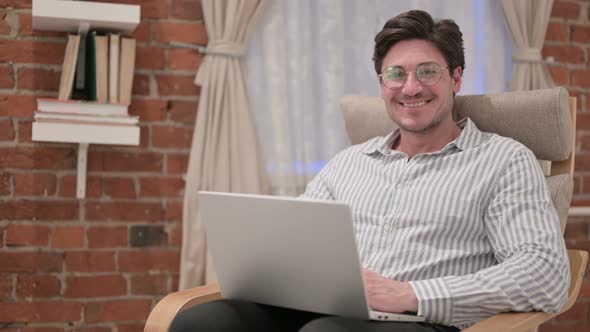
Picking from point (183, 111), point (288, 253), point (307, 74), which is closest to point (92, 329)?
point (183, 111)

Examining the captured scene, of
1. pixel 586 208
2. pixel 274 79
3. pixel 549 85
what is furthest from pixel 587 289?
pixel 274 79

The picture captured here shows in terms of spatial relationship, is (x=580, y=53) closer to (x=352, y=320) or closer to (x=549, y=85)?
(x=549, y=85)

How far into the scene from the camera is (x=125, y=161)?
8.34 feet

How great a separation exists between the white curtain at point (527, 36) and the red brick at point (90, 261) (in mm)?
1678

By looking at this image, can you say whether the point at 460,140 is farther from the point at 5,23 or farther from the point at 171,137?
the point at 5,23

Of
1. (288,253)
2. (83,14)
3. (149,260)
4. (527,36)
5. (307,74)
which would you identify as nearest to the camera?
(288,253)

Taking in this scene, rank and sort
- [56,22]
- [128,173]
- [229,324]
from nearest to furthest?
[229,324]
[56,22]
[128,173]

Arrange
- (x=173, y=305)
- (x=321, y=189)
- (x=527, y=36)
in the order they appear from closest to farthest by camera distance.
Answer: (x=173, y=305) → (x=321, y=189) → (x=527, y=36)

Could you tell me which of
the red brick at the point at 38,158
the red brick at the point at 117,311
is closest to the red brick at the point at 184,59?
the red brick at the point at 38,158

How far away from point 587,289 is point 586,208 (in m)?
0.45

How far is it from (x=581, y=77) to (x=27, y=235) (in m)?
2.26

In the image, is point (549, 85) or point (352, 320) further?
point (549, 85)

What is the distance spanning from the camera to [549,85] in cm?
302

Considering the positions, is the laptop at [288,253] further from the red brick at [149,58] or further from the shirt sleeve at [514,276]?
the red brick at [149,58]
